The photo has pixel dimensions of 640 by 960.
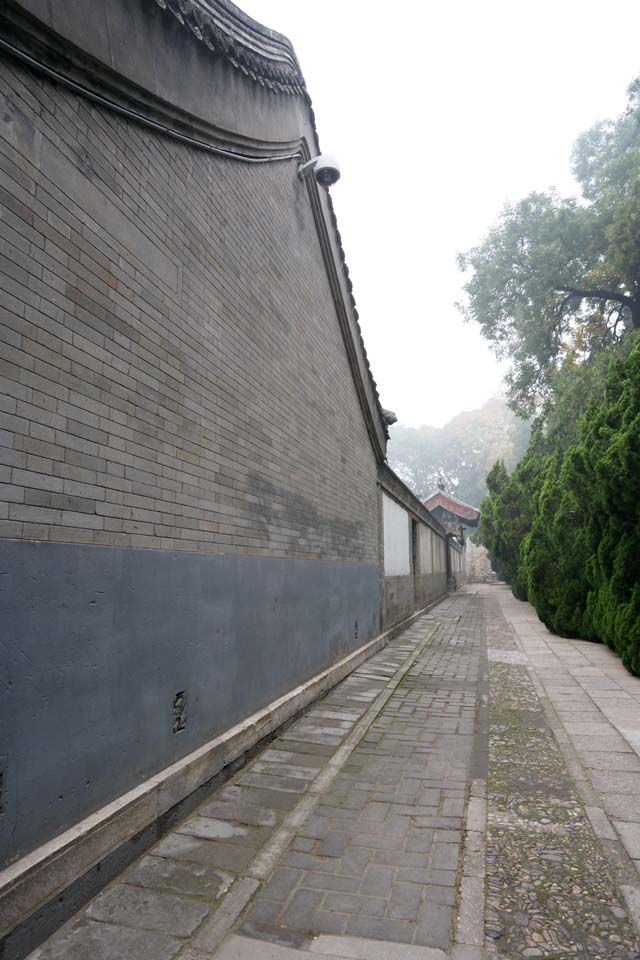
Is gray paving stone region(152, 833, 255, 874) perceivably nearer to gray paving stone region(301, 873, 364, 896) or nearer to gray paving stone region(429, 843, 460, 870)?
gray paving stone region(301, 873, 364, 896)

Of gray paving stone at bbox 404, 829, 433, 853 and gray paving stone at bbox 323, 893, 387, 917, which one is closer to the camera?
gray paving stone at bbox 323, 893, 387, 917

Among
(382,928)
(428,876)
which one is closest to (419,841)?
(428,876)

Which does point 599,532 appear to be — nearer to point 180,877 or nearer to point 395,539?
point 395,539

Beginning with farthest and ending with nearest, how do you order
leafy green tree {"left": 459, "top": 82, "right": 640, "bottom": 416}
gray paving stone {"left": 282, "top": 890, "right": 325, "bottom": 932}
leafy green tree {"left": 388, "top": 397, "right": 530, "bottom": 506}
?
leafy green tree {"left": 388, "top": 397, "right": 530, "bottom": 506}
leafy green tree {"left": 459, "top": 82, "right": 640, "bottom": 416}
gray paving stone {"left": 282, "top": 890, "right": 325, "bottom": 932}

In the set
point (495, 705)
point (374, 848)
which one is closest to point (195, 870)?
point (374, 848)

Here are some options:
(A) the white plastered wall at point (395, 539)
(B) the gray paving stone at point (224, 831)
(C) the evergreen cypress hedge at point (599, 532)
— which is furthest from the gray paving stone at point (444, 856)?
(A) the white plastered wall at point (395, 539)

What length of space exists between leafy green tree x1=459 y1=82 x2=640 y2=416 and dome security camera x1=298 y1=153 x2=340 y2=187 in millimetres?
15404

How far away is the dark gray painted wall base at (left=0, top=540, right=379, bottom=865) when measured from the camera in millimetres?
2375

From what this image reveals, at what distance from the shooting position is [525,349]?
2247 cm

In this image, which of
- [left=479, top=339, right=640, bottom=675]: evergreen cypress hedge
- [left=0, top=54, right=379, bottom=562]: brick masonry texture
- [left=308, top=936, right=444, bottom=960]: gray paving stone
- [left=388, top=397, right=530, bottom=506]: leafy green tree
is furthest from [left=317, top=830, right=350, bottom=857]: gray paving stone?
[left=388, top=397, right=530, bottom=506]: leafy green tree

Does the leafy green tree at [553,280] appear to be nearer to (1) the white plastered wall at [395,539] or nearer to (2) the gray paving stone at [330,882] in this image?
(1) the white plastered wall at [395,539]

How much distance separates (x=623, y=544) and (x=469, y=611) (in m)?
10.5

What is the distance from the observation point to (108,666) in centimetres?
292

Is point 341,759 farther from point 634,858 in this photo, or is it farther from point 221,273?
point 221,273
